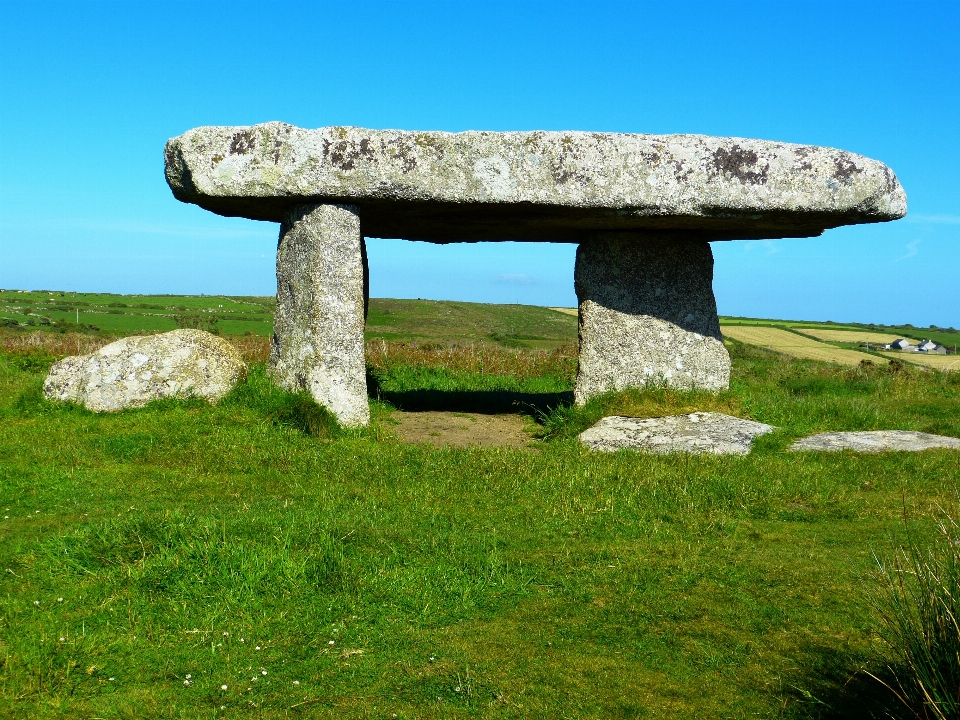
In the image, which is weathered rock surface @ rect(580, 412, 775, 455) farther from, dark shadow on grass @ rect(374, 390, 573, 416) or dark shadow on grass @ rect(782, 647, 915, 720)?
dark shadow on grass @ rect(782, 647, 915, 720)

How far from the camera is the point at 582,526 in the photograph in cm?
766

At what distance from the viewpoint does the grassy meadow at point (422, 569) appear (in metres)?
4.77

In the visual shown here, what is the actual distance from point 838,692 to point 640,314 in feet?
29.1

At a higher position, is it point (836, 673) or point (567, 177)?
point (567, 177)

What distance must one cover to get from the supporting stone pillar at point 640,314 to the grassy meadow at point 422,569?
113 cm

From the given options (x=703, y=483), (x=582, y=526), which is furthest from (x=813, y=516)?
(x=582, y=526)

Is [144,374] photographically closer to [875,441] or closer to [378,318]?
[875,441]

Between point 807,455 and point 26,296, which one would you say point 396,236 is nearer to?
point 807,455

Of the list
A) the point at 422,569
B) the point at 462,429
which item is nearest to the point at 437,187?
the point at 462,429

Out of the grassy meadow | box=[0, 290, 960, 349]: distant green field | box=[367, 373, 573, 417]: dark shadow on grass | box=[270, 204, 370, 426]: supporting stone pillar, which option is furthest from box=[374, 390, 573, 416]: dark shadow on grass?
box=[0, 290, 960, 349]: distant green field

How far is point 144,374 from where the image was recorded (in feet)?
39.4

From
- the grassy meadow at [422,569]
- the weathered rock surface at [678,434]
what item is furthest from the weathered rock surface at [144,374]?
the weathered rock surface at [678,434]

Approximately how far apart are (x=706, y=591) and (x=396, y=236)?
31.7 feet

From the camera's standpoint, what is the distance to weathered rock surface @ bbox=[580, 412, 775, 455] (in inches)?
424
